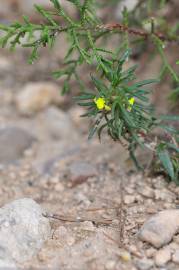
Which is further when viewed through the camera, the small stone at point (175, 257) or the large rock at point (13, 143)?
the large rock at point (13, 143)

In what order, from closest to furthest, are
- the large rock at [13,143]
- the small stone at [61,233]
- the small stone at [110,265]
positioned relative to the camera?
1. the small stone at [110,265]
2. the small stone at [61,233]
3. the large rock at [13,143]

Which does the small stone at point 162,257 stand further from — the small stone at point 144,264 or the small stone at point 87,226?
the small stone at point 87,226

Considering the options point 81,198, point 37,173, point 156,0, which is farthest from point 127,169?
point 156,0

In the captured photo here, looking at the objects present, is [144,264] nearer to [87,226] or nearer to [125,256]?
[125,256]

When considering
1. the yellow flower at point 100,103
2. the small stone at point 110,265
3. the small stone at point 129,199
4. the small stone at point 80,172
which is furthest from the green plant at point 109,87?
the small stone at point 110,265

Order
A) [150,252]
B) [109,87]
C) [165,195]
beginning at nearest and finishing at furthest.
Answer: [150,252] < [109,87] < [165,195]

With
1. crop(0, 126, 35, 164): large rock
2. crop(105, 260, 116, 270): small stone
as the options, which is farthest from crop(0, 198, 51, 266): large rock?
crop(0, 126, 35, 164): large rock

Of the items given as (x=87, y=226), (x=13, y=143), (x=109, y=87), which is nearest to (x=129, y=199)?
(x=87, y=226)

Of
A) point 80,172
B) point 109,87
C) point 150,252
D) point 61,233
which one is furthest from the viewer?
point 80,172
